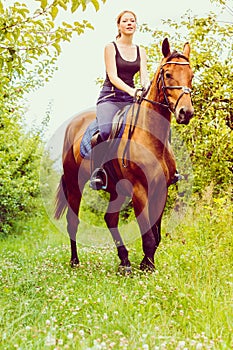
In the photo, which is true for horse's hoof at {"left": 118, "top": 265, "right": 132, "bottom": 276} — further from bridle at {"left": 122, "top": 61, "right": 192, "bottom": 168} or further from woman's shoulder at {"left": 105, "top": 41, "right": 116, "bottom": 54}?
woman's shoulder at {"left": 105, "top": 41, "right": 116, "bottom": 54}

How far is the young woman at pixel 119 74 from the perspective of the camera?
6.20m

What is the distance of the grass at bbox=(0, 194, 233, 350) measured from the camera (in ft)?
12.0

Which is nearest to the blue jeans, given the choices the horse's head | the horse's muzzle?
the horse's head

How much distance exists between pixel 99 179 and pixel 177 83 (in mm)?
1758

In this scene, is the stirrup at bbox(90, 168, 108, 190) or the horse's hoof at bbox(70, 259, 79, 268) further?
the horse's hoof at bbox(70, 259, 79, 268)

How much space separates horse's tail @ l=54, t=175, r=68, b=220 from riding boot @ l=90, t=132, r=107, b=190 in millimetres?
1611

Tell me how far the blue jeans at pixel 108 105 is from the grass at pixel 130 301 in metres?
1.81

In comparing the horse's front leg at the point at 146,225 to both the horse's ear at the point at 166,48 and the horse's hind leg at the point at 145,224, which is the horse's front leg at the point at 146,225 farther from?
the horse's ear at the point at 166,48

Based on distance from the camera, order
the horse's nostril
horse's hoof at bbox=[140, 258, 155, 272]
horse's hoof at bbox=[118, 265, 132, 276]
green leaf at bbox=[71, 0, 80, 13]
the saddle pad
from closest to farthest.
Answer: green leaf at bbox=[71, 0, 80, 13] → the horse's nostril → horse's hoof at bbox=[140, 258, 155, 272] → the saddle pad → horse's hoof at bbox=[118, 265, 132, 276]

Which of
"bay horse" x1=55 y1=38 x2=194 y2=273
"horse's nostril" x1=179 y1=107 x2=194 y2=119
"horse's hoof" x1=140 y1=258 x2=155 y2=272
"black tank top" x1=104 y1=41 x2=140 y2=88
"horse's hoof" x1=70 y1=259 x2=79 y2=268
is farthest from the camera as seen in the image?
"horse's hoof" x1=70 y1=259 x2=79 y2=268

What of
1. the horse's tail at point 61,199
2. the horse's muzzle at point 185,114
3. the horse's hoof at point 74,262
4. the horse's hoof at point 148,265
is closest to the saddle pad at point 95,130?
the horse's muzzle at point 185,114

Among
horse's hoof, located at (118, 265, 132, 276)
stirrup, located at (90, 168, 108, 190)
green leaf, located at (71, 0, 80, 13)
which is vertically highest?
green leaf, located at (71, 0, 80, 13)

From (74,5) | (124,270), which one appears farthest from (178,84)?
(124,270)

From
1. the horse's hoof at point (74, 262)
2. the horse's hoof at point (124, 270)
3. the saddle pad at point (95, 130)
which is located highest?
the saddle pad at point (95, 130)
